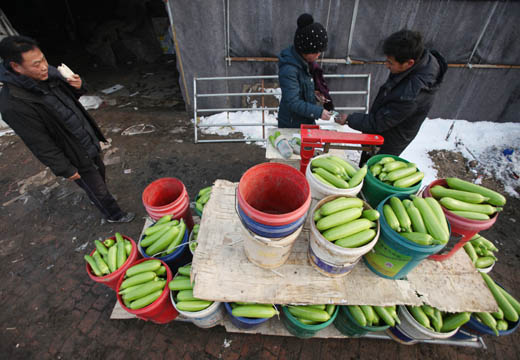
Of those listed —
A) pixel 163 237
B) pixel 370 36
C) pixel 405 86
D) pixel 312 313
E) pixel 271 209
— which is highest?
pixel 370 36

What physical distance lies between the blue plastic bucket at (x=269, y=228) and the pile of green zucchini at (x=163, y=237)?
1.53m

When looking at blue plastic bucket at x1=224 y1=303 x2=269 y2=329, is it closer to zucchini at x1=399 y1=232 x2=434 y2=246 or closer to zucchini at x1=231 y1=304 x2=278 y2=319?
zucchini at x1=231 y1=304 x2=278 y2=319

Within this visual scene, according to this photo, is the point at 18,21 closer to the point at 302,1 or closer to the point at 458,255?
the point at 302,1

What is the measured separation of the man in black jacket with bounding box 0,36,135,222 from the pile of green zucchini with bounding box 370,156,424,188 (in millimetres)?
4099

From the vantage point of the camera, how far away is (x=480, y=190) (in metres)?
2.24

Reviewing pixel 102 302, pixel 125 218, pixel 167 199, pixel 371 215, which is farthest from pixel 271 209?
pixel 125 218

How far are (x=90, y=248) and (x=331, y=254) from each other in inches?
176

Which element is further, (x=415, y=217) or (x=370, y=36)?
(x=370, y=36)

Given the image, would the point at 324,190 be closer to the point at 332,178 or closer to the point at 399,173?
the point at 332,178

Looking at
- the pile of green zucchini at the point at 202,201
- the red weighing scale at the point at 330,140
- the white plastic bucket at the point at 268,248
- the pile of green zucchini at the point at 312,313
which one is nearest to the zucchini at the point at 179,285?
the white plastic bucket at the point at 268,248

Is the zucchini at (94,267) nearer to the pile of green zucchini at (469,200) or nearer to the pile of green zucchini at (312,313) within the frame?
the pile of green zucchini at (312,313)

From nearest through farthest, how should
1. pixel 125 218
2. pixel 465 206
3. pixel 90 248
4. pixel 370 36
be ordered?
pixel 465 206 < pixel 90 248 < pixel 125 218 < pixel 370 36

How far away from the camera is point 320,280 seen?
7.20 ft

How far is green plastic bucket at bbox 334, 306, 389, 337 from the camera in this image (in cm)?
259
